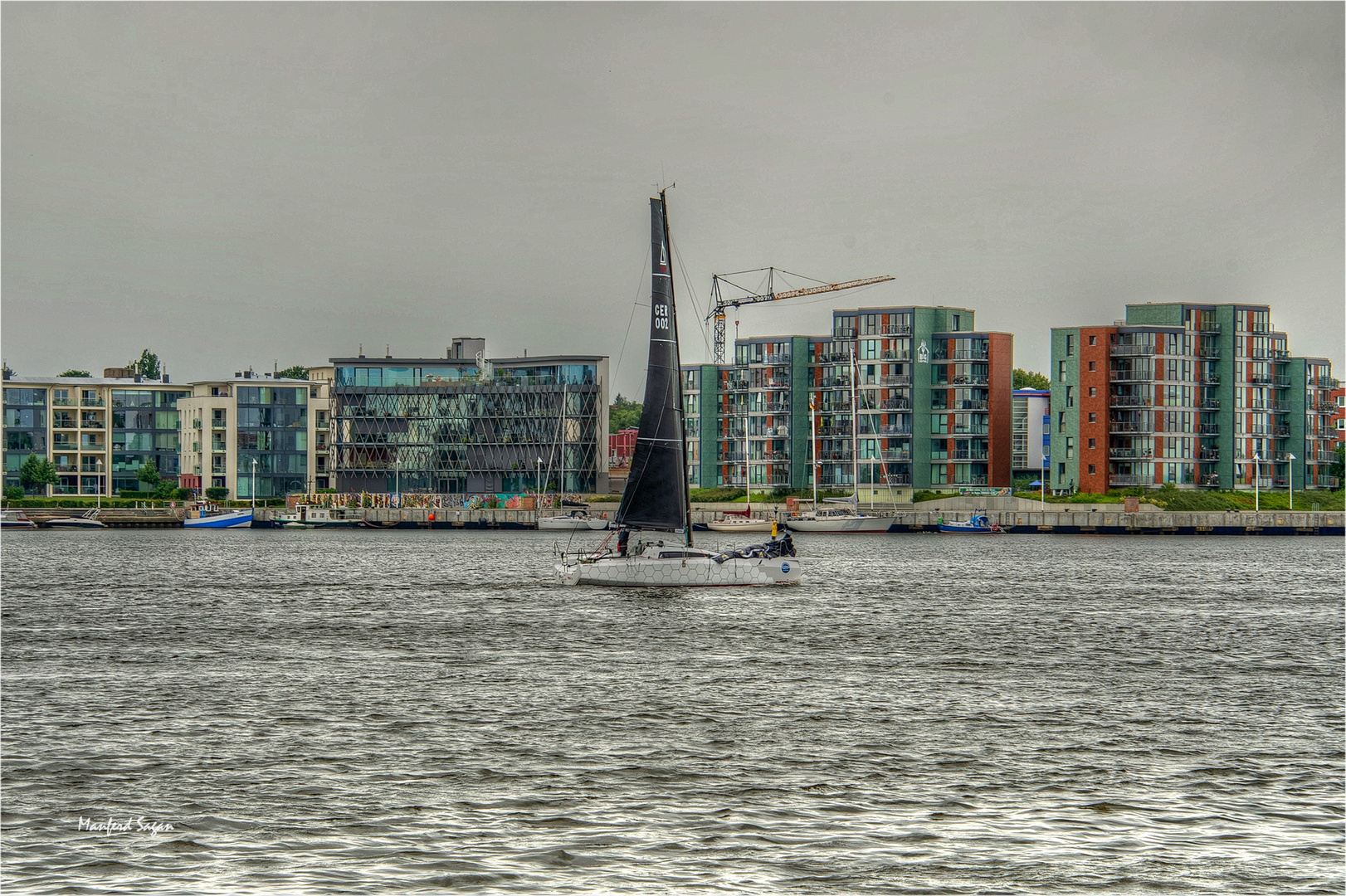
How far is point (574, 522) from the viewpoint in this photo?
561 ft

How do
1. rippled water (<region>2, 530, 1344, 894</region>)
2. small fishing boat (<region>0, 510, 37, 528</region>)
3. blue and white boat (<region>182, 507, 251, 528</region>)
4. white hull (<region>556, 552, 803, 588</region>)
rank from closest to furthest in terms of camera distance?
rippled water (<region>2, 530, 1344, 894</region>), white hull (<region>556, 552, 803, 588</region>), small fishing boat (<region>0, 510, 37, 528</region>), blue and white boat (<region>182, 507, 251, 528</region>)

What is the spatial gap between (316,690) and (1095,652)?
85.5 ft

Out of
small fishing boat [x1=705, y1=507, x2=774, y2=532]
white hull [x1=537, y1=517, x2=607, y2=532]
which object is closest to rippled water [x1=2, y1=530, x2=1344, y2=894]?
small fishing boat [x1=705, y1=507, x2=774, y2=532]

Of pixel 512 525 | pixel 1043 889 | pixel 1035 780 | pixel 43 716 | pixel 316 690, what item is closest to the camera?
pixel 1043 889

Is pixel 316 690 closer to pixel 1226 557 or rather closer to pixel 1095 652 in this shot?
pixel 1095 652

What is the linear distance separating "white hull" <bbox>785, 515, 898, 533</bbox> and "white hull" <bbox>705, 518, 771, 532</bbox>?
387 centimetres

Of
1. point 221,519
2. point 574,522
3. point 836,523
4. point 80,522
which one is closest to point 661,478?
point 836,523

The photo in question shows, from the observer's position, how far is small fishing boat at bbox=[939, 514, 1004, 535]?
15938 centimetres

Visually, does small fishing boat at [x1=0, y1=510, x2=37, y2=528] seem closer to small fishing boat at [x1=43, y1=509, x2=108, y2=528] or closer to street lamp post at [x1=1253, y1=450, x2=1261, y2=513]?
small fishing boat at [x1=43, y1=509, x2=108, y2=528]

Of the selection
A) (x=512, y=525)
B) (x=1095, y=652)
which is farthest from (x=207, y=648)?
(x=512, y=525)

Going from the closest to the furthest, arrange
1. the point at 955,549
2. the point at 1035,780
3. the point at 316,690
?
the point at 1035,780, the point at 316,690, the point at 955,549

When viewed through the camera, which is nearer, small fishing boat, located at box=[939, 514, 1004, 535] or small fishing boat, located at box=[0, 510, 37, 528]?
small fishing boat, located at box=[939, 514, 1004, 535]

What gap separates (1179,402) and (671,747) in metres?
148

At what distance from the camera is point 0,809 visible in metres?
24.9
